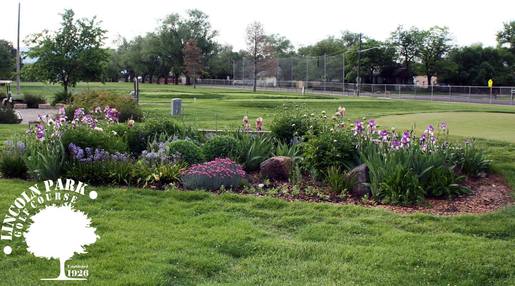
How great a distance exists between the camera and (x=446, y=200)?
7.86m

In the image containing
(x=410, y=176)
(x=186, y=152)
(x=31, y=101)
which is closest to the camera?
(x=410, y=176)

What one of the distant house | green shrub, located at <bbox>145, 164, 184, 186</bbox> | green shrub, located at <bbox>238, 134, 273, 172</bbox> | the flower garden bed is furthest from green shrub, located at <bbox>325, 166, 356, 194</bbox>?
the distant house

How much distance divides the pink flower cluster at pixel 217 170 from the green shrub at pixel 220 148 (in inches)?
39.6

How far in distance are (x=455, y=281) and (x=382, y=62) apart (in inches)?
3702

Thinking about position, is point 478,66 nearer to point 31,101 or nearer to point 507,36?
point 507,36

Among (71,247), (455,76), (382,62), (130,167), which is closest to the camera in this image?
(71,247)

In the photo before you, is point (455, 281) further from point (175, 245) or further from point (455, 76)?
point (455, 76)

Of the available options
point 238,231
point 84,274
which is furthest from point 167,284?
point 238,231

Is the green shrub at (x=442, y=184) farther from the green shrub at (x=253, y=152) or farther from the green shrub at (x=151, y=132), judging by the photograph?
the green shrub at (x=151, y=132)

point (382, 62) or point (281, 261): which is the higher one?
point (382, 62)

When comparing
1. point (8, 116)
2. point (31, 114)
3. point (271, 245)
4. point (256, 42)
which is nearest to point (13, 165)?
point (271, 245)

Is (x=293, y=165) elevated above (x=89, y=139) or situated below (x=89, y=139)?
below

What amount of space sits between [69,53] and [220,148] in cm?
2338

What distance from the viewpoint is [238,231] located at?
6160mm
